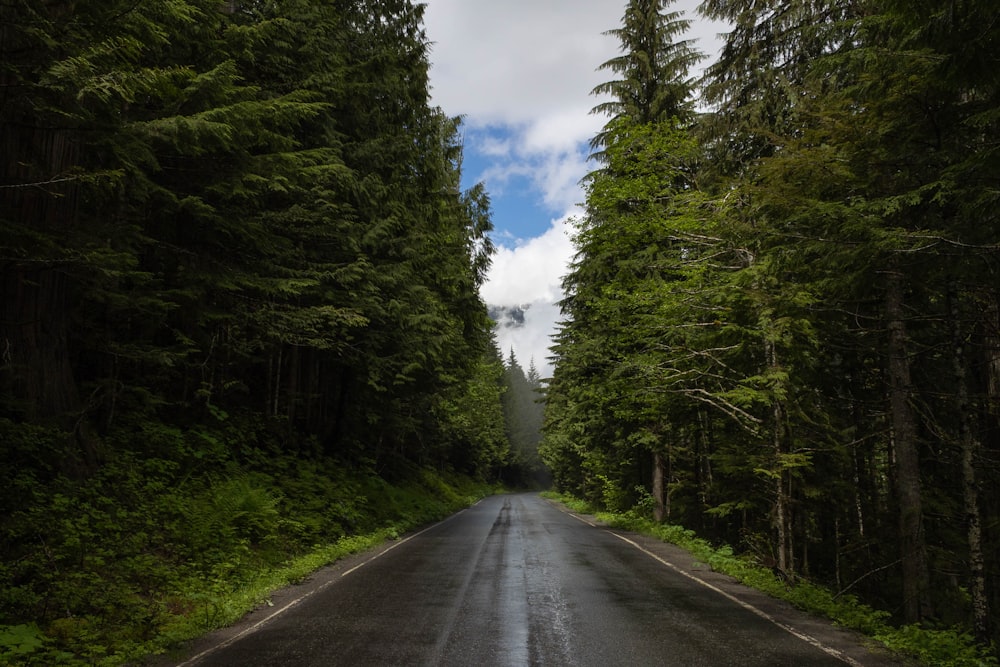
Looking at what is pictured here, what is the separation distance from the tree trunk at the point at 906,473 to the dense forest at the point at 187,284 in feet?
32.1

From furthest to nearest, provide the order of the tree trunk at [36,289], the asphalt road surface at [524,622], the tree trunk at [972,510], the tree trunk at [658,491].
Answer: the tree trunk at [658,491]
the tree trunk at [36,289]
the tree trunk at [972,510]
the asphalt road surface at [524,622]

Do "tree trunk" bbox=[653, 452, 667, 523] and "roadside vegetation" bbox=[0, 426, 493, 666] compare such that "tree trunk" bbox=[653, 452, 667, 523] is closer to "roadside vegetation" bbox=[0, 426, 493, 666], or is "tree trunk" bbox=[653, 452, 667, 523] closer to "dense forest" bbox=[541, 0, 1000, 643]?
"dense forest" bbox=[541, 0, 1000, 643]

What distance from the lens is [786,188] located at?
816cm

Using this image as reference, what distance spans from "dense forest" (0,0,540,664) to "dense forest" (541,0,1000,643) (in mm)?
6811

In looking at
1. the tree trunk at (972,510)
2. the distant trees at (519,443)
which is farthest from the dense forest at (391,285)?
the distant trees at (519,443)

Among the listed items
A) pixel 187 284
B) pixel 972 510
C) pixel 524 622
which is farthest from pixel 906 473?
pixel 187 284

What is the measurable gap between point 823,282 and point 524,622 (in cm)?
650

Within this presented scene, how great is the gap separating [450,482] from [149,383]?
37.5m

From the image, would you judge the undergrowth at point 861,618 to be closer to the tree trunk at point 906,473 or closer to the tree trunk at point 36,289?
the tree trunk at point 906,473

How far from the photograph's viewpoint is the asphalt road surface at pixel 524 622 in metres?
5.58

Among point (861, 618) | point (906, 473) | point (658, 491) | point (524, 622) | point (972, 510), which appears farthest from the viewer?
point (658, 491)

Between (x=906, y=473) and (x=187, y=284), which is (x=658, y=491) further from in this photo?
(x=187, y=284)

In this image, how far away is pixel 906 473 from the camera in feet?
27.0

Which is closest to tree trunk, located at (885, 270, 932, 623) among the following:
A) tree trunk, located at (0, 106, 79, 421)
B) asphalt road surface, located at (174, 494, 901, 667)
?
asphalt road surface, located at (174, 494, 901, 667)
